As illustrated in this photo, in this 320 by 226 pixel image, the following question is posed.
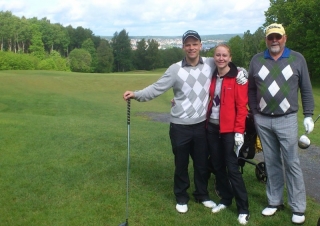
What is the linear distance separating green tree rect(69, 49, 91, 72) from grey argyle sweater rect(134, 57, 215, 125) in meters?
102

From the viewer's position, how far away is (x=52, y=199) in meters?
6.08

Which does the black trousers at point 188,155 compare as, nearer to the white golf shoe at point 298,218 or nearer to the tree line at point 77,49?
the white golf shoe at point 298,218

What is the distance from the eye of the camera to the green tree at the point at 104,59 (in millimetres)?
111125

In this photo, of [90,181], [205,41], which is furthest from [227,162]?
[90,181]

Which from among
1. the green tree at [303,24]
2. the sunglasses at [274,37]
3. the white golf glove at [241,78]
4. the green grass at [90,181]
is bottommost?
the green grass at [90,181]

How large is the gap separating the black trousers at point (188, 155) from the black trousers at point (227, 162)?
0.12m

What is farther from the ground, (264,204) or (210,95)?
(210,95)

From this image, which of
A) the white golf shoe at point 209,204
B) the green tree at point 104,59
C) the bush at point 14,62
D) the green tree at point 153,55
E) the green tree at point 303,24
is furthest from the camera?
the green tree at point 104,59

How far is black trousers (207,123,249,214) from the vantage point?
5.27 m

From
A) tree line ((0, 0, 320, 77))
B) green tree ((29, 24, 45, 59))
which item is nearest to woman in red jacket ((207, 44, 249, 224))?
tree line ((0, 0, 320, 77))

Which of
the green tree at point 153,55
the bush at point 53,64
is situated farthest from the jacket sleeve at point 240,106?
the green tree at point 153,55

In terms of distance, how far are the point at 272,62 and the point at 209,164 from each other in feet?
5.99

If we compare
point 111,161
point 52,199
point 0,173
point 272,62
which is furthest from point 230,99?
point 0,173

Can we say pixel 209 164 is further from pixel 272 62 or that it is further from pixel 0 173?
pixel 0 173
